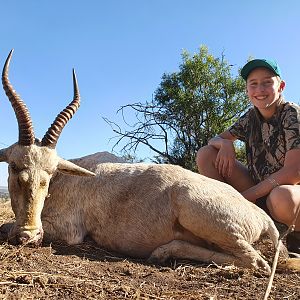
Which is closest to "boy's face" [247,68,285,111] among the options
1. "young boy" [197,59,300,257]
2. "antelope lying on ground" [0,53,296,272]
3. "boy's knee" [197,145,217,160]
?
"young boy" [197,59,300,257]

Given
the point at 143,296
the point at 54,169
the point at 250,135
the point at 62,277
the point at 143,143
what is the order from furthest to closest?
the point at 143,143
the point at 250,135
the point at 54,169
the point at 62,277
the point at 143,296

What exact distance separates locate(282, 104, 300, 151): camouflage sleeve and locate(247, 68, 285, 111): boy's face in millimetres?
265

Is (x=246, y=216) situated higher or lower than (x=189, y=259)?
higher

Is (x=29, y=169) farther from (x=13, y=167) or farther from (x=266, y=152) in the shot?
(x=266, y=152)

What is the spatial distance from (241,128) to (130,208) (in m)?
2.47

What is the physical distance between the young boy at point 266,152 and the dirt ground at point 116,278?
3.58 feet

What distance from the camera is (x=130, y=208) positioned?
4652 millimetres

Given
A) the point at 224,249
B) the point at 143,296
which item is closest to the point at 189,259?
the point at 224,249

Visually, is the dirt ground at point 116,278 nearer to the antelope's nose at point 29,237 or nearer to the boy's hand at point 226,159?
the antelope's nose at point 29,237

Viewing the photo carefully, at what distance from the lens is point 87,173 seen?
4.88 m

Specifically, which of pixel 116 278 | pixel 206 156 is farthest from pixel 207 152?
pixel 116 278

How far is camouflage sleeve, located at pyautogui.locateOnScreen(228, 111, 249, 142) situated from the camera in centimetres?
623

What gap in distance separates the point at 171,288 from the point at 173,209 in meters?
1.36

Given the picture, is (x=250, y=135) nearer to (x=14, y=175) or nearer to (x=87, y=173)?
(x=87, y=173)
